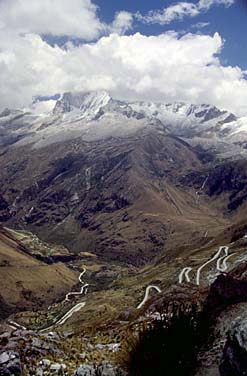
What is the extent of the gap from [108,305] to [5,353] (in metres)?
163

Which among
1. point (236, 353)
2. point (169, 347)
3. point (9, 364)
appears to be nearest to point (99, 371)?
point (169, 347)


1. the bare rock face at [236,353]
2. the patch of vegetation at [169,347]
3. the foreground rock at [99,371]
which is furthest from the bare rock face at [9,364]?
the bare rock face at [236,353]

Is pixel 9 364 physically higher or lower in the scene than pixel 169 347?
lower

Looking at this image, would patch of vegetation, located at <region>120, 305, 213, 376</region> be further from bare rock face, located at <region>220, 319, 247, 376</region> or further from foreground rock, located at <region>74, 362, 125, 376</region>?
bare rock face, located at <region>220, 319, 247, 376</region>

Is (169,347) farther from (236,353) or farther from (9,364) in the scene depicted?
(9,364)

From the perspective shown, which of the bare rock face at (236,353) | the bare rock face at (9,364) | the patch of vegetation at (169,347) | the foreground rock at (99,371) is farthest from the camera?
the foreground rock at (99,371)

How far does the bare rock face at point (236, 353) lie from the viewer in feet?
82.8

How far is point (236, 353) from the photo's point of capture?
25719mm

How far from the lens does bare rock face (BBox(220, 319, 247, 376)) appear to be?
25234 millimetres

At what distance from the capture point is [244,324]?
26500 mm

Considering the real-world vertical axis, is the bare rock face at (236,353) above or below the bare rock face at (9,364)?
above

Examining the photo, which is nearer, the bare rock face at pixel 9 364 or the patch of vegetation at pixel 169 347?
the patch of vegetation at pixel 169 347

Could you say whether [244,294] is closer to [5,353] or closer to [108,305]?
[5,353]

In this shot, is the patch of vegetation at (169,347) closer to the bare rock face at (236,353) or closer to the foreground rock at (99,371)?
the foreground rock at (99,371)
